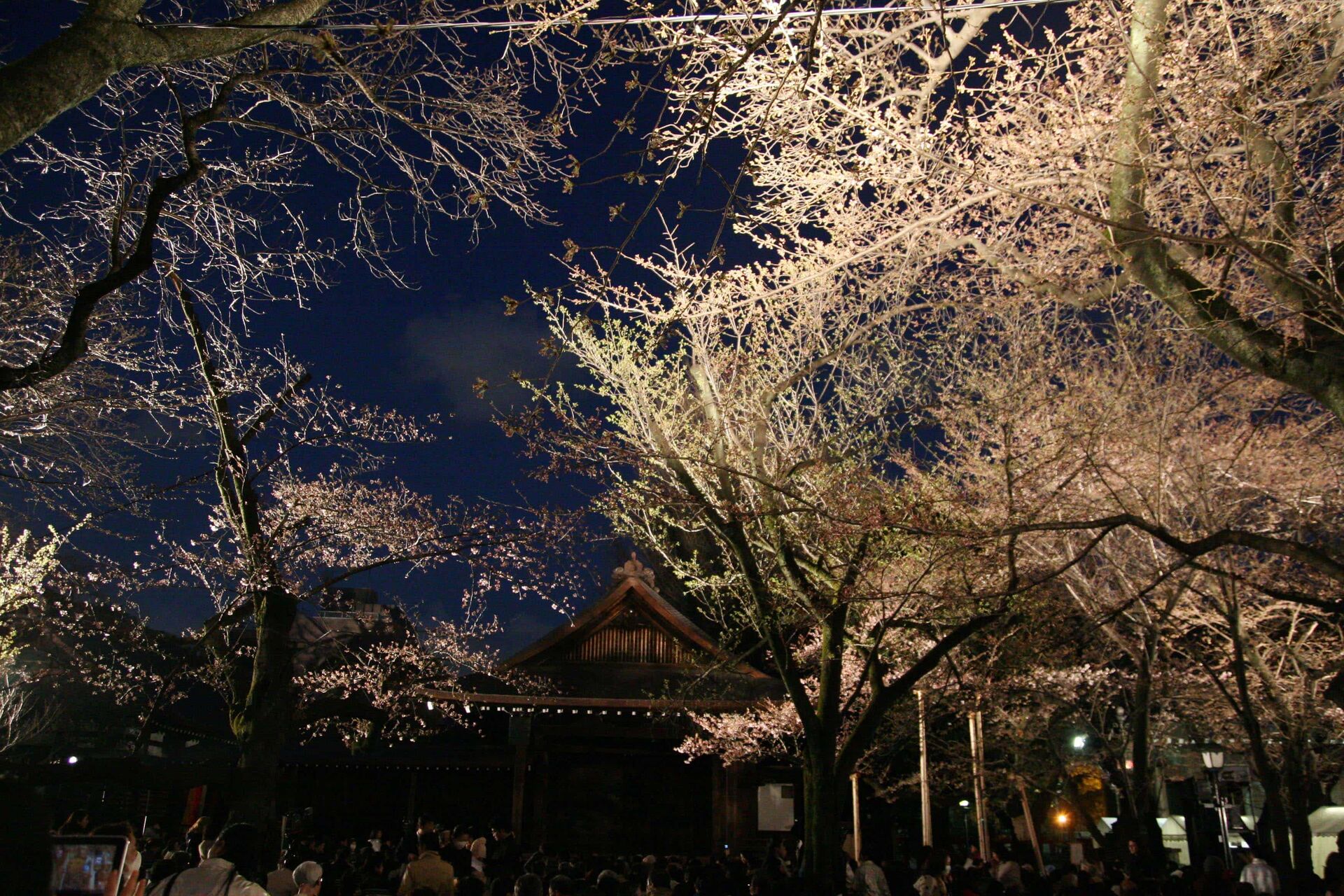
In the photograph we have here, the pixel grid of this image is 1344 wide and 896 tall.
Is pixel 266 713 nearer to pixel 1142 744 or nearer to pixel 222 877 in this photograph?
pixel 222 877

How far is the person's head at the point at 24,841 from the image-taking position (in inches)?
81.0

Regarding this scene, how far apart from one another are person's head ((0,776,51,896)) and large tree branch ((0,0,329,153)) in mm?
3379

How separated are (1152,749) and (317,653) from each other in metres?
22.4

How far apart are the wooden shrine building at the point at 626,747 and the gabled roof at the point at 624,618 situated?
0.02 m

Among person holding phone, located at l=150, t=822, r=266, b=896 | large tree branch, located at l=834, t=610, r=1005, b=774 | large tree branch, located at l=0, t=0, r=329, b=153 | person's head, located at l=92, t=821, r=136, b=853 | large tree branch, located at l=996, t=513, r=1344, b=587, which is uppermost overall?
large tree branch, located at l=0, t=0, r=329, b=153

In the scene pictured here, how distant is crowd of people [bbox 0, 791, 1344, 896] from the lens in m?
4.24

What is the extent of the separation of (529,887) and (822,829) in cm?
449

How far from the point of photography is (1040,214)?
8305mm

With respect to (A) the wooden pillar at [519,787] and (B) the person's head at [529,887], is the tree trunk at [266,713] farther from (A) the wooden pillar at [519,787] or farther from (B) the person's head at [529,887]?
(A) the wooden pillar at [519,787]

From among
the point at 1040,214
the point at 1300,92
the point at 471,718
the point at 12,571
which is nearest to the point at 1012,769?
the point at 471,718

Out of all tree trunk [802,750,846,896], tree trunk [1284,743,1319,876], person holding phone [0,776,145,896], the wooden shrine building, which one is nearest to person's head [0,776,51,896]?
→ person holding phone [0,776,145,896]

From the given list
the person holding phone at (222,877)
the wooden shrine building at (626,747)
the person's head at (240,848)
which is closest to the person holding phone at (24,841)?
the person holding phone at (222,877)

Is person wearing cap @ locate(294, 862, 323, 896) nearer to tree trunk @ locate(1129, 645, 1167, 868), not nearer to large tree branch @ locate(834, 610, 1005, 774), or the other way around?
large tree branch @ locate(834, 610, 1005, 774)

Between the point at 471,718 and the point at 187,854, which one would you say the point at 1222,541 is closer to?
the point at 187,854
